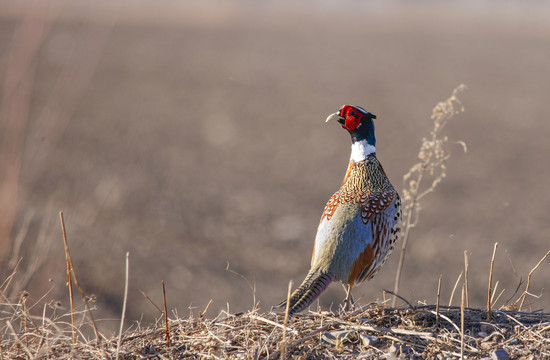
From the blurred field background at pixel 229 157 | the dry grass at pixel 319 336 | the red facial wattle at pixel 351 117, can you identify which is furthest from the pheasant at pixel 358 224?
the dry grass at pixel 319 336

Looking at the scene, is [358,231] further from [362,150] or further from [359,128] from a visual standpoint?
[359,128]

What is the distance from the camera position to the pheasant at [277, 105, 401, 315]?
408 cm

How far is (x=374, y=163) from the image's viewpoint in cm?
440

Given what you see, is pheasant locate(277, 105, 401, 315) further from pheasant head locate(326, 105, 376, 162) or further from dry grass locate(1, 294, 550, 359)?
dry grass locate(1, 294, 550, 359)

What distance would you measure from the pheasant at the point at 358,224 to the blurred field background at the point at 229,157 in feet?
0.74

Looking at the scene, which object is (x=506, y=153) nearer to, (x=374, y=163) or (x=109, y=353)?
(x=374, y=163)

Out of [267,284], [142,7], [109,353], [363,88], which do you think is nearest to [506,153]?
[363,88]

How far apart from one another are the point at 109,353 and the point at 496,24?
46.3 metres

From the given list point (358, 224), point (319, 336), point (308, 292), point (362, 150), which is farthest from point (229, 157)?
point (319, 336)

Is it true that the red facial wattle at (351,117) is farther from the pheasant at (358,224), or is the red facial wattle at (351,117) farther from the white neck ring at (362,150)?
the white neck ring at (362,150)

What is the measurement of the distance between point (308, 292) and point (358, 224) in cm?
63

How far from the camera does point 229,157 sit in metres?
16.3

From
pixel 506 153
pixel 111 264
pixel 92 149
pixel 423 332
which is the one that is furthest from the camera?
pixel 506 153

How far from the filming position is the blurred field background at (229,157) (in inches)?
152
